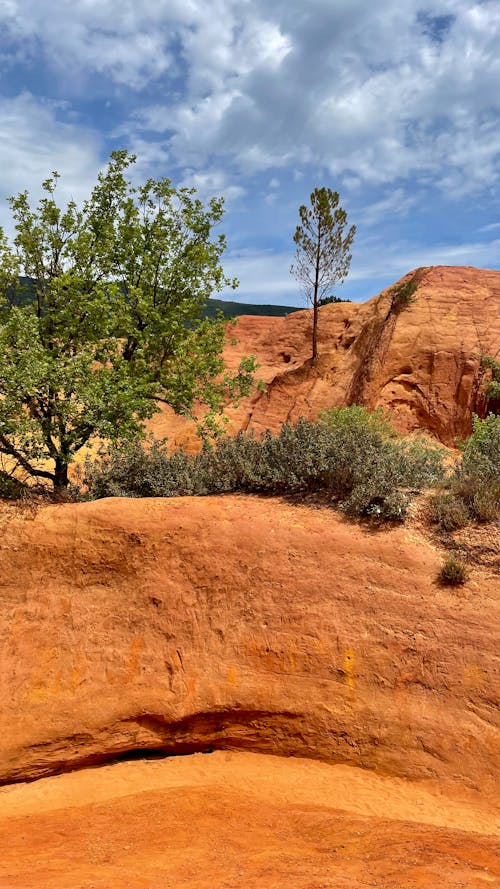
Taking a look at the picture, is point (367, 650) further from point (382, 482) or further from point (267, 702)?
point (382, 482)

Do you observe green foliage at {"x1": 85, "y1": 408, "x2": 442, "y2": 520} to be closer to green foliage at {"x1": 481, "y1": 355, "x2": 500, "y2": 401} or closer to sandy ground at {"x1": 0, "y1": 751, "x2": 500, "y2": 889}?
sandy ground at {"x1": 0, "y1": 751, "x2": 500, "y2": 889}

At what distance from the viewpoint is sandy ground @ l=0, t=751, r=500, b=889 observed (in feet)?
11.7

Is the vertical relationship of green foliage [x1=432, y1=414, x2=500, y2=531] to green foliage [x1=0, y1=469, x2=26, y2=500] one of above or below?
above

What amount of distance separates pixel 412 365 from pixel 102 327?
11.6 m

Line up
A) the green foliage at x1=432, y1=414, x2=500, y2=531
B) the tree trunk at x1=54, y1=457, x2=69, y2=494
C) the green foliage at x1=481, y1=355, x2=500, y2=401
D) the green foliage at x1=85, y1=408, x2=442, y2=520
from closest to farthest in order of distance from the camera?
the green foliage at x1=432, y1=414, x2=500, y2=531 → the green foliage at x1=85, y1=408, x2=442, y2=520 → the tree trunk at x1=54, y1=457, x2=69, y2=494 → the green foliage at x1=481, y1=355, x2=500, y2=401

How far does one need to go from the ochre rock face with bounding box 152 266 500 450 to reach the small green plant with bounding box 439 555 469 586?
9235mm

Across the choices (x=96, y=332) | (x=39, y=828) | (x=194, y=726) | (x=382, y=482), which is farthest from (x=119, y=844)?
(x=96, y=332)

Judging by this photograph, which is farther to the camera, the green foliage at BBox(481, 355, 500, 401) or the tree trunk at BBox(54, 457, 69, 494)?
the green foliage at BBox(481, 355, 500, 401)

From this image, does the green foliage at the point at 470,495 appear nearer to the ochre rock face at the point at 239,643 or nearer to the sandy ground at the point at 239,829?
the ochre rock face at the point at 239,643

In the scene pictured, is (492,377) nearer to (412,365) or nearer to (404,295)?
(412,365)

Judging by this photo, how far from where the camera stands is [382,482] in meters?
6.74

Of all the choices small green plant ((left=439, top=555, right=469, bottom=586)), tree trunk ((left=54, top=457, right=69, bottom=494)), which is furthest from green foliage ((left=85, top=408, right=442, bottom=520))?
small green plant ((left=439, top=555, right=469, bottom=586))

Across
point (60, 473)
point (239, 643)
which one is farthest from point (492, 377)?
point (239, 643)

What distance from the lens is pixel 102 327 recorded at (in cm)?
838
